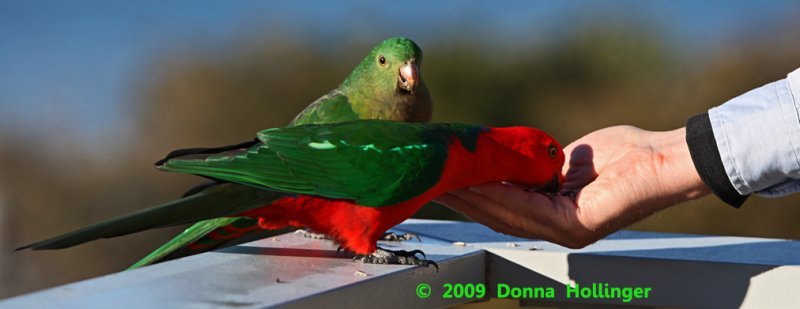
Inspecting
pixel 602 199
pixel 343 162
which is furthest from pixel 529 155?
pixel 343 162

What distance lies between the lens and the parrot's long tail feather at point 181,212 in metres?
1.80

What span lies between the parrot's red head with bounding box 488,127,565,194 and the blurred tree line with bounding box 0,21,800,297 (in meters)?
4.63

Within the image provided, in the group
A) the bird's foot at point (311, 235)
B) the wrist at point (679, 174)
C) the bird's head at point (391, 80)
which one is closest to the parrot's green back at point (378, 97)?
the bird's head at point (391, 80)

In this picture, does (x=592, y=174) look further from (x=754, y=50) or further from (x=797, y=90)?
(x=754, y=50)

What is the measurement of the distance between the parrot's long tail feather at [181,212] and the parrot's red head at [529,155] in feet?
Result: 1.87

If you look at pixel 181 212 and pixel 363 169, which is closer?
pixel 181 212

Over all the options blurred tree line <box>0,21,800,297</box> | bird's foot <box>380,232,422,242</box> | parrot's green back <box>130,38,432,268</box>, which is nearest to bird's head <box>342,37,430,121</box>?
Result: parrot's green back <box>130,38,432,268</box>

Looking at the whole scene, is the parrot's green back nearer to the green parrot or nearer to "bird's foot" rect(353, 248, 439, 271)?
the green parrot

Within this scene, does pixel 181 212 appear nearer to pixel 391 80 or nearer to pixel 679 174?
pixel 679 174

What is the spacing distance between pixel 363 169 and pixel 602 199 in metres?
0.59

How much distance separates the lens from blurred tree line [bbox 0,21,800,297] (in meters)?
7.11

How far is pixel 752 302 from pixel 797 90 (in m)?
0.49

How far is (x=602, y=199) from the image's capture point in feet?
7.43

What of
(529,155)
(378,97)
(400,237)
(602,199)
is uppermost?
(378,97)
